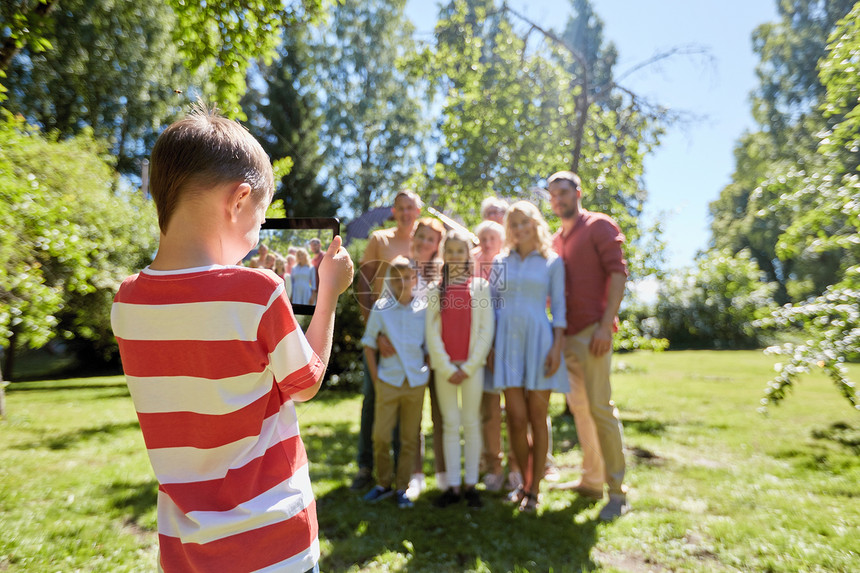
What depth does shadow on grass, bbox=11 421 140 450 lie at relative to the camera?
231 inches

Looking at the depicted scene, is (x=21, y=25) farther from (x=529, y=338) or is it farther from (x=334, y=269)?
(x=529, y=338)

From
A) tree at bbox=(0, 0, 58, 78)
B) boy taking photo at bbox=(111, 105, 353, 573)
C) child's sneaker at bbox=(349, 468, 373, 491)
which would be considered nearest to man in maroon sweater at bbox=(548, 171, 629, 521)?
child's sneaker at bbox=(349, 468, 373, 491)

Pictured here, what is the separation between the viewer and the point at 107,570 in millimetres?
3057

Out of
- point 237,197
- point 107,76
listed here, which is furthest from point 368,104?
point 237,197

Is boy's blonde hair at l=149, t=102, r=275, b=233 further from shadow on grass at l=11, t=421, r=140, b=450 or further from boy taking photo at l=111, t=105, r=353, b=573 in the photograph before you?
shadow on grass at l=11, t=421, r=140, b=450

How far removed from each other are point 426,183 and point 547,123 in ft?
6.14

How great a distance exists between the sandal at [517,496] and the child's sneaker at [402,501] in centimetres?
81

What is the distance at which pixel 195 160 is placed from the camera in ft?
3.51

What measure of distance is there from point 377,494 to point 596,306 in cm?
238

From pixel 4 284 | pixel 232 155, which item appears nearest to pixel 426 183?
pixel 4 284

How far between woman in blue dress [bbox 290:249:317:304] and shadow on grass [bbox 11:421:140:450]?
607cm

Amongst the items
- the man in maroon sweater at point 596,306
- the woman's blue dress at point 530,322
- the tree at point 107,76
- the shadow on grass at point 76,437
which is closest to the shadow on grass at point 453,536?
the man in maroon sweater at point 596,306

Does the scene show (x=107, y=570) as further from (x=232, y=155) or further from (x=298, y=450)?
(x=232, y=155)

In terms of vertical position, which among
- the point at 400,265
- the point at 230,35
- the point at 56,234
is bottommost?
the point at 400,265
